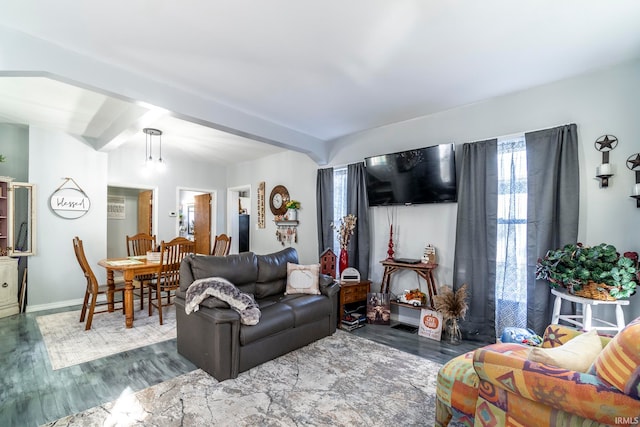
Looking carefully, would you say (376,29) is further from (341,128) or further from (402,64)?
(341,128)

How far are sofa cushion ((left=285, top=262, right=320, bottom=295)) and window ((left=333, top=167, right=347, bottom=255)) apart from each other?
3.90 ft

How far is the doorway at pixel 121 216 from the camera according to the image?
657 centimetres

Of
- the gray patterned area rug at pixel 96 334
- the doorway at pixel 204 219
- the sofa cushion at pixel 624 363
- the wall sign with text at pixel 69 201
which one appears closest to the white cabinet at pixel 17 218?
the wall sign with text at pixel 69 201

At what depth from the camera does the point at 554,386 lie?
119 cm

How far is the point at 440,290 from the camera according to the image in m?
3.40

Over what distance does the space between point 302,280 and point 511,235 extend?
2282mm

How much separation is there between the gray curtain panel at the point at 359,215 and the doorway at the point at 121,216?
4.63 m

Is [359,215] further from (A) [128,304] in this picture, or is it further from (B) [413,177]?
(A) [128,304]

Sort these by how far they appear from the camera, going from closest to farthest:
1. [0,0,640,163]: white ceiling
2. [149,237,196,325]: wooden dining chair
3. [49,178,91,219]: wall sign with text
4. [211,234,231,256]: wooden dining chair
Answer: [0,0,640,163]: white ceiling
[149,237,196,325]: wooden dining chair
[49,178,91,219]: wall sign with text
[211,234,231,256]: wooden dining chair

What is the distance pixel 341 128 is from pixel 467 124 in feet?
5.32

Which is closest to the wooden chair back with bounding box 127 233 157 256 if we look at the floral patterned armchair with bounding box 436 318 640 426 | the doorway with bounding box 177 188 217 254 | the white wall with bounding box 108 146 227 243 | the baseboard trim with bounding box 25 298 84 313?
the white wall with bounding box 108 146 227 243

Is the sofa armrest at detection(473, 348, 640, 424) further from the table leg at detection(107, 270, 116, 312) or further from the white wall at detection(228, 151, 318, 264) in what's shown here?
the table leg at detection(107, 270, 116, 312)

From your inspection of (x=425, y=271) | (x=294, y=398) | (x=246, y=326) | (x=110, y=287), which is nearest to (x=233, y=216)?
(x=110, y=287)

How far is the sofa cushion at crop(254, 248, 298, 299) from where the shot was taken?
335cm
